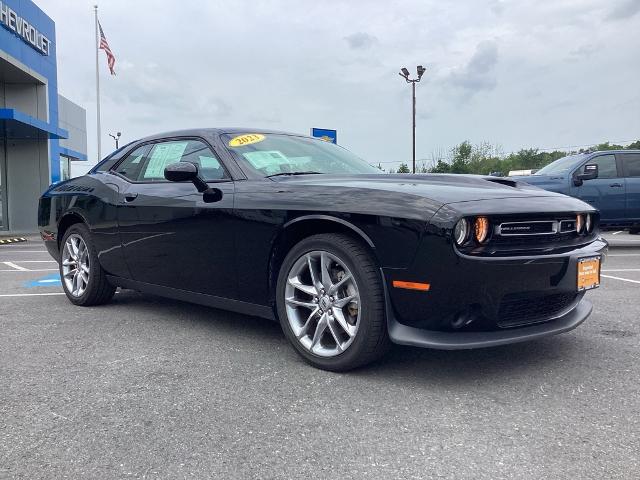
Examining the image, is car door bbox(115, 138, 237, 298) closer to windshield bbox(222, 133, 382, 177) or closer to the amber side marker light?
windshield bbox(222, 133, 382, 177)

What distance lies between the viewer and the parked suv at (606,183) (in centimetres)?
1021

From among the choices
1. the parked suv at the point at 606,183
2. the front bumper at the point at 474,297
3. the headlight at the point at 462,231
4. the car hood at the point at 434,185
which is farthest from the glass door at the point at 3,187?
the headlight at the point at 462,231

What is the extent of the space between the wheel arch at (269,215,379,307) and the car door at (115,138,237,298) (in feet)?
1.01

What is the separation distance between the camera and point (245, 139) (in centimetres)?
392

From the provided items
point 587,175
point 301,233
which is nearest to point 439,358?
point 301,233

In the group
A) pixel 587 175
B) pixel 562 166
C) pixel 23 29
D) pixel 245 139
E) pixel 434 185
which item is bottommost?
pixel 434 185

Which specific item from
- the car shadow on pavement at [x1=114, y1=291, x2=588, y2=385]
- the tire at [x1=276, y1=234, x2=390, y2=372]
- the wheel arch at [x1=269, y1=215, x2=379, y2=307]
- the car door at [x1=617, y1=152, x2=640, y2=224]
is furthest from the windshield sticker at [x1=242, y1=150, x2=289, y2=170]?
the car door at [x1=617, y1=152, x2=640, y2=224]

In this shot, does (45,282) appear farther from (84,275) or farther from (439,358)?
(439,358)

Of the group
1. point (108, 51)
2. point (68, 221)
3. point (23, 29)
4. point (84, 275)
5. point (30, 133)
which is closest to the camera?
point (84, 275)

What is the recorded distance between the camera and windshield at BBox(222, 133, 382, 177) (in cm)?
372

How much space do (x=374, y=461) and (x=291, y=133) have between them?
2.87 m

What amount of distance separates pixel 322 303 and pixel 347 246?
0.37m

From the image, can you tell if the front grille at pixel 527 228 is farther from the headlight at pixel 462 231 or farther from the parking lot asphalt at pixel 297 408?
the parking lot asphalt at pixel 297 408

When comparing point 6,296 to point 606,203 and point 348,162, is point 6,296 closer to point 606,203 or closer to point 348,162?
point 348,162
